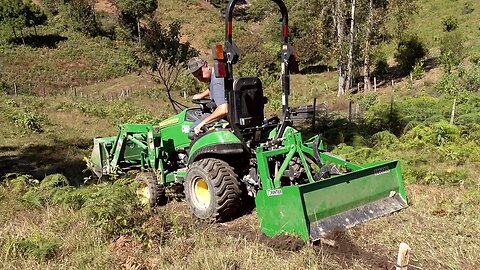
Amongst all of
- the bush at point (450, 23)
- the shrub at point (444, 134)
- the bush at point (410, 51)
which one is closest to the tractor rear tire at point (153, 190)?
the shrub at point (444, 134)

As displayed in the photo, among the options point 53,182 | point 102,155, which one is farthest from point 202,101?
point 53,182

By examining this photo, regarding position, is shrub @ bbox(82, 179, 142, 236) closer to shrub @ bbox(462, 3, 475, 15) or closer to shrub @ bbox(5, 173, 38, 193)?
shrub @ bbox(5, 173, 38, 193)

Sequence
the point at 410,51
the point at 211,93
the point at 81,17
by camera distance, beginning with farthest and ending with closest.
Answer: the point at 81,17, the point at 410,51, the point at 211,93

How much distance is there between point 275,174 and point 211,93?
1.43m

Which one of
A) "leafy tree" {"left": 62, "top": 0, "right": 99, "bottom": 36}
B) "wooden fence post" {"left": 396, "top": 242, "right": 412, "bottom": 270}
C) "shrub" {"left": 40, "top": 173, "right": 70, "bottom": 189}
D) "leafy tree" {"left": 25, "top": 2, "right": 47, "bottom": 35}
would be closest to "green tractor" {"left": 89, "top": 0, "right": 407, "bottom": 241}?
"wooden fence post" {"left": 396, "top": 242, "right": 412, "bottom": 270}

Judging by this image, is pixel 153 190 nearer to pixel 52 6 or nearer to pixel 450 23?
pixel 450 23

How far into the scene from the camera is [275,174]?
615 centimetres

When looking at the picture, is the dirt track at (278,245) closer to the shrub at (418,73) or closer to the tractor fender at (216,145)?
the tractor fender at (216,145)

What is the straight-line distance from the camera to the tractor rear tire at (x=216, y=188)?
233 inches

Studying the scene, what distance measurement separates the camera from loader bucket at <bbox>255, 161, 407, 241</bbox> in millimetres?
5109

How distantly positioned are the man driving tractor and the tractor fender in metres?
0.16

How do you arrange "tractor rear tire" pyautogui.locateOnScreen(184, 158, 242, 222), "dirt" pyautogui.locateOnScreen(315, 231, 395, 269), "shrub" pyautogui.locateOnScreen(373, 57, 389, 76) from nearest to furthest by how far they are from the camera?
"dirt" pyautogui.locateOnScreen(315, 231, 395, 269), "tractor rear tire" pyautogui.locateOnScreen(184, 158, 242, 222), "shrub" pyautogui.locateOnScreen(373, 57, 389, 76)

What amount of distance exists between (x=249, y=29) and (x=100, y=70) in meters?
21.8

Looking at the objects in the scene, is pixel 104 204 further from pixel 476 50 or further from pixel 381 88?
pixel 476 50
